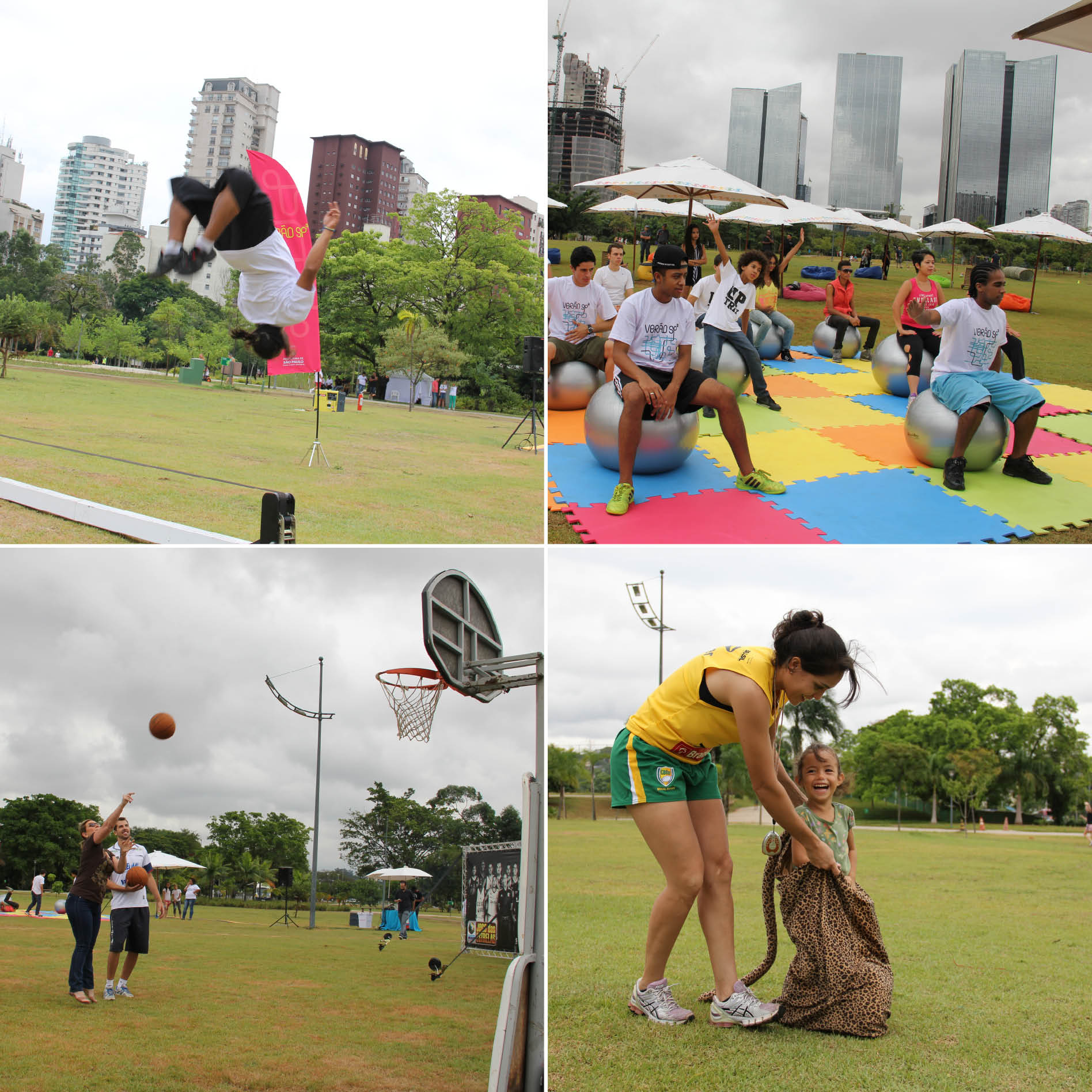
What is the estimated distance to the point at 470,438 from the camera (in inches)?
760

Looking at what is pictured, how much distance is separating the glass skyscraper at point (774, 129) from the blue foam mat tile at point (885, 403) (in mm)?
3385

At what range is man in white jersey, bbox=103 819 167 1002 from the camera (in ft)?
15.4

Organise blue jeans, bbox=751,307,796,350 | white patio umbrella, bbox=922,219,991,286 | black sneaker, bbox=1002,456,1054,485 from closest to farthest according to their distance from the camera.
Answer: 1. black sneaker, bbox=1002,456,1054,485
2. blue jeans, bbox=751,307,796,350
3. white patio umbrella, bbox=922,219,991,286

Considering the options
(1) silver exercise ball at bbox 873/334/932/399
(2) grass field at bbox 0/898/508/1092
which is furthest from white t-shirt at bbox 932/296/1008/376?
(2) grass field at bbox 0/898/508/1092

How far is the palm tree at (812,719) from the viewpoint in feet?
20.3

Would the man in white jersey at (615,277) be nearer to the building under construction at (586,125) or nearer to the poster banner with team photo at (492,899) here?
the building under construction at (586,125)

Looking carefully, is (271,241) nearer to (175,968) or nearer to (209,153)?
(209,153)

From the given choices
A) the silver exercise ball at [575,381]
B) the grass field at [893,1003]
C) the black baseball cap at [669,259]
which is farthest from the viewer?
the silver exercise ball at [575,381]

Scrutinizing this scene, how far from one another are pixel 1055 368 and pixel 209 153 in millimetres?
11091

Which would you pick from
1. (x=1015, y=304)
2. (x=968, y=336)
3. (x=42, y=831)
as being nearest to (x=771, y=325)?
(x=968, y=336)

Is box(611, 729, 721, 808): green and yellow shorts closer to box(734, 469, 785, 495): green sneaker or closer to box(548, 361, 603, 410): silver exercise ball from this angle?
box(734, 469, 785, 495): green sneaker

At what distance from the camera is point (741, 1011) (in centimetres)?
282

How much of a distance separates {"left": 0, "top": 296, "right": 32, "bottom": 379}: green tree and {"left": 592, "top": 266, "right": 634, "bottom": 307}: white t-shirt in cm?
801

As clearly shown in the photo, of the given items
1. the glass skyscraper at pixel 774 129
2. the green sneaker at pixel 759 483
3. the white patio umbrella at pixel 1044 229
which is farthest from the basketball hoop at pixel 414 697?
the white patio umbrella at pixel 1044 229
